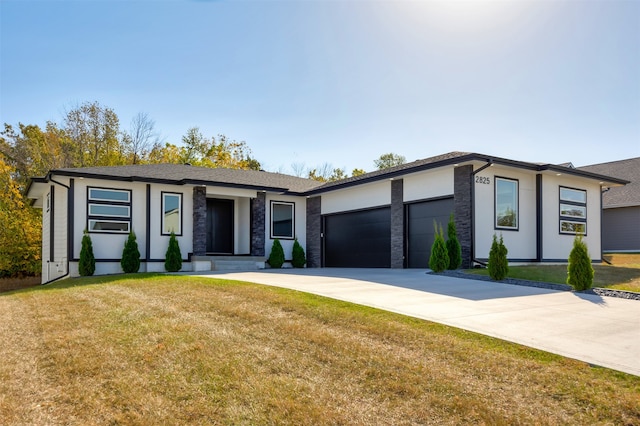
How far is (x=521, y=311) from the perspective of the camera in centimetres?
737

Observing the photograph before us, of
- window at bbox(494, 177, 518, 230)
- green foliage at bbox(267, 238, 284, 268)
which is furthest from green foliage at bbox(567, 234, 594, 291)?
green foliage at bbox(267, 238, 284, 268)

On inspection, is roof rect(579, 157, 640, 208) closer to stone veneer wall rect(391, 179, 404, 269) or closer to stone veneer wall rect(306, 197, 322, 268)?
stone veneer wall rect(391, 179, 404, 269)

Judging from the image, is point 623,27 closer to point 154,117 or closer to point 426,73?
point 426,73

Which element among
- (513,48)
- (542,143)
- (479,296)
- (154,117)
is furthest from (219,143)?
(479,296)

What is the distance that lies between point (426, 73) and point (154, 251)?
10070 millimetres

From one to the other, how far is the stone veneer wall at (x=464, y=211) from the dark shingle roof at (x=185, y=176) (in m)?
Answer: 6.88

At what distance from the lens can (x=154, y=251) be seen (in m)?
15.9

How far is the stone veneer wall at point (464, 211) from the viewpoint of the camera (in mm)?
13523

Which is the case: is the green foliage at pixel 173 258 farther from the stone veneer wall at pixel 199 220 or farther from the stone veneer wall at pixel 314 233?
the stone veneer wall at pixel 314 233

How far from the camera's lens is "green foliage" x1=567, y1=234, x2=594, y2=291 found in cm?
972

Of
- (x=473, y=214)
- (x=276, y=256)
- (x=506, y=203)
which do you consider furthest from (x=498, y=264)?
(x=276, y=256)

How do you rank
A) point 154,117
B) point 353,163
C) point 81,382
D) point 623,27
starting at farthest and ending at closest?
point 353,163 → point 154,117 → point 623,27 → point 81,382

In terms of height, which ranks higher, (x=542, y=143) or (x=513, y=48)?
(x=513, y=48)

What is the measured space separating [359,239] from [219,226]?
209 inches
